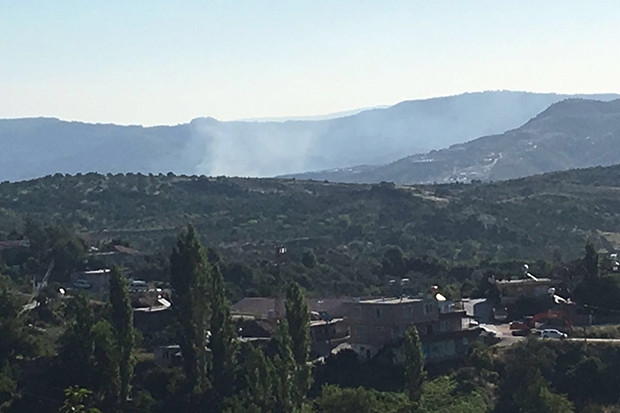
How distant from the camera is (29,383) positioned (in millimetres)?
47656

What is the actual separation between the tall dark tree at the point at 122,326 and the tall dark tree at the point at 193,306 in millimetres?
2234

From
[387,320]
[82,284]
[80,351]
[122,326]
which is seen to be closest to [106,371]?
[80,351]

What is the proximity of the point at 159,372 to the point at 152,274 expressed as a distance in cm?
2491

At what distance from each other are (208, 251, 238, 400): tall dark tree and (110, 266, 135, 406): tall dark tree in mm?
3304

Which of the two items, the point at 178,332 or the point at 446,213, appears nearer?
the point at 178,332

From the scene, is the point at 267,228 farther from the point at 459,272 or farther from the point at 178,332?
the point at 178,332

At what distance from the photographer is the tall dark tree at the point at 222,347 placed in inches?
1826

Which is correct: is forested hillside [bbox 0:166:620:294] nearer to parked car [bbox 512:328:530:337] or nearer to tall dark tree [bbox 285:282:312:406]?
parked car [bbox 512:328:530:337]

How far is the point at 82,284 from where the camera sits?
69.0 meters

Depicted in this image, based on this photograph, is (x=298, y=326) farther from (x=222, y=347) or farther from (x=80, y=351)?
(x=80, y=351)

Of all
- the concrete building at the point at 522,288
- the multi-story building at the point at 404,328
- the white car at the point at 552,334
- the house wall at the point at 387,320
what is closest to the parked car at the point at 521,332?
the white car at the point at 552,334

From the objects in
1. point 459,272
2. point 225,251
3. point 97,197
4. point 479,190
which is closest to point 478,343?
point 459,272

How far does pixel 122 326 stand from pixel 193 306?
2.99 meters

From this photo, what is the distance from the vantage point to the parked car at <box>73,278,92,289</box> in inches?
2709
